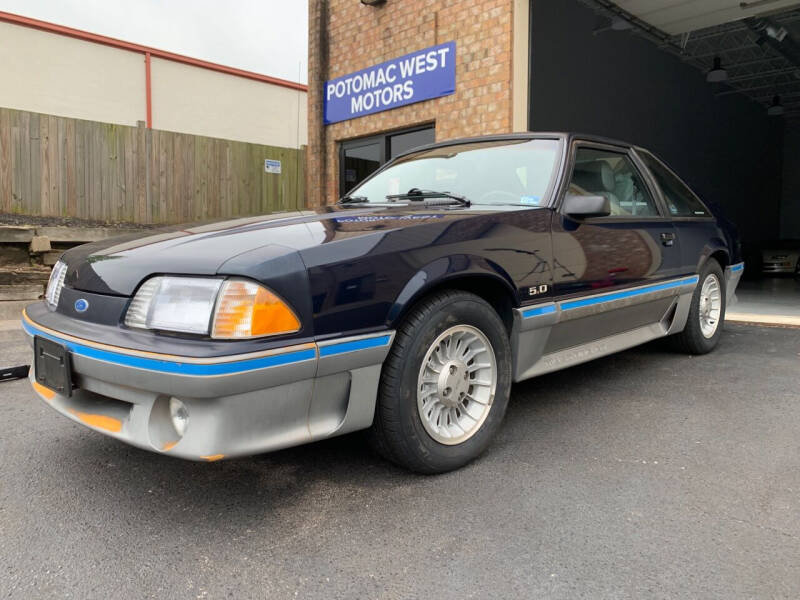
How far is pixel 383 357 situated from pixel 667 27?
10035mm

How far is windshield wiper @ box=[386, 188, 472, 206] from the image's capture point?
3002 millimetres

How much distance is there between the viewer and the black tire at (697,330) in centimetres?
428

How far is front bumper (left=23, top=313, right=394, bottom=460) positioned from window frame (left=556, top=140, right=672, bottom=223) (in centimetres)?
151

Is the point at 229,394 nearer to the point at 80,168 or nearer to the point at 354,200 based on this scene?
the point at 354,200

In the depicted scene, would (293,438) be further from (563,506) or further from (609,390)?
(609,390)

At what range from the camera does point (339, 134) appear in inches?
386

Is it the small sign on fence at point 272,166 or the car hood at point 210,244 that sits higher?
the small sign on fence at point 272,166

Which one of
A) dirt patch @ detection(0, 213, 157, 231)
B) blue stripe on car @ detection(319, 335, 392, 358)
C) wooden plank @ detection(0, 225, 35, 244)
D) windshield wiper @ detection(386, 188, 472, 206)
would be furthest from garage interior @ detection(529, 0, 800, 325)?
dirt patch @ detection(0, 213, 157, 231)

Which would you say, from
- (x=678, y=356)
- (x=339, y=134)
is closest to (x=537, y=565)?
(x=678, y=356)

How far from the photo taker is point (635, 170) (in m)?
3.93

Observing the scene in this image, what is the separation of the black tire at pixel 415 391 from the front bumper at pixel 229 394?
0.08 m

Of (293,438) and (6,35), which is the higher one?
(6,35)

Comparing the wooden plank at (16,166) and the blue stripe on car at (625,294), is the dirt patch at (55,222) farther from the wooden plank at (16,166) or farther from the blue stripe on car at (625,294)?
the blue stripe on car at (625,294)

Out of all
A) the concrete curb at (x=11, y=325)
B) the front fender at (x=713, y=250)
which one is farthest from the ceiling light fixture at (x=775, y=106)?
the concrete curb at (x=11, y=325)
